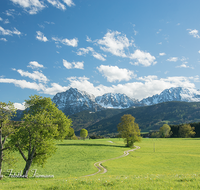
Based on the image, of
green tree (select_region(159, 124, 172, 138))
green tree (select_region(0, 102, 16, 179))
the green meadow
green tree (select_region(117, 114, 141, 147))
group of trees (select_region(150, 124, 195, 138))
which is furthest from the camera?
green tree (select_region(159, 124, 172, 138))

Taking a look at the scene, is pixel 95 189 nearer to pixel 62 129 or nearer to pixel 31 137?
pixel 31 137

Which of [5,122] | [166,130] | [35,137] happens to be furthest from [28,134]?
[166,130]

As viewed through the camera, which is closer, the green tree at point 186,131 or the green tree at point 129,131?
the green tree at point 129,131

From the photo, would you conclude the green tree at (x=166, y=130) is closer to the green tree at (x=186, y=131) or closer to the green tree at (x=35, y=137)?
the green tree at (x=186, y=131)

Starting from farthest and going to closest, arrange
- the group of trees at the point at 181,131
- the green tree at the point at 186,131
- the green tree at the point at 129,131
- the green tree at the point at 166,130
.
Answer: the green tree at the point at 166,130 → the group of trees at the point at 181,131 → the green tree at the point at 186,131 → the green tree at the point at 129,131

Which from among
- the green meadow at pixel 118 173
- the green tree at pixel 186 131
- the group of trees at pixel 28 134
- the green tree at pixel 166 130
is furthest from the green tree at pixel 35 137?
the green tree at pixel 166 130

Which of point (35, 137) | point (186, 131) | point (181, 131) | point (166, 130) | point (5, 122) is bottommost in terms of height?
point (181, 131)

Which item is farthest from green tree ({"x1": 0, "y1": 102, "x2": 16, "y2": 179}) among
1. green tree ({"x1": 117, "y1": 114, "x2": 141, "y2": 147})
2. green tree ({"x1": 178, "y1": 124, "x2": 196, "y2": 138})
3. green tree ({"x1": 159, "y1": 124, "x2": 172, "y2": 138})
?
green tree ({"x1": 159, "y1": 124, "x2": 172, "y2": 138})

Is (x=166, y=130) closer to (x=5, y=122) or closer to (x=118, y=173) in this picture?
(x=118, y=173)

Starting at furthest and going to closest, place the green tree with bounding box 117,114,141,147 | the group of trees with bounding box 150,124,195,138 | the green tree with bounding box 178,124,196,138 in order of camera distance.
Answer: the group of trees with bounding box 150,124,195,138
the green tree with bounding box 178,124,196,138
the green tree with bounding box 117,114,141,147

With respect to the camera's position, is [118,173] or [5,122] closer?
[5,122]

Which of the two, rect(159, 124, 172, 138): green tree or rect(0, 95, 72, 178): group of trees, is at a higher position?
rect(0, 95, 72, 178): group of trees

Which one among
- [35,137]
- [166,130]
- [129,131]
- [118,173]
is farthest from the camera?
[166,130]

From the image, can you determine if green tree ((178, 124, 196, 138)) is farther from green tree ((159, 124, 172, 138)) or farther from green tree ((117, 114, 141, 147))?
green tree ((117, 114, 141, 147))
